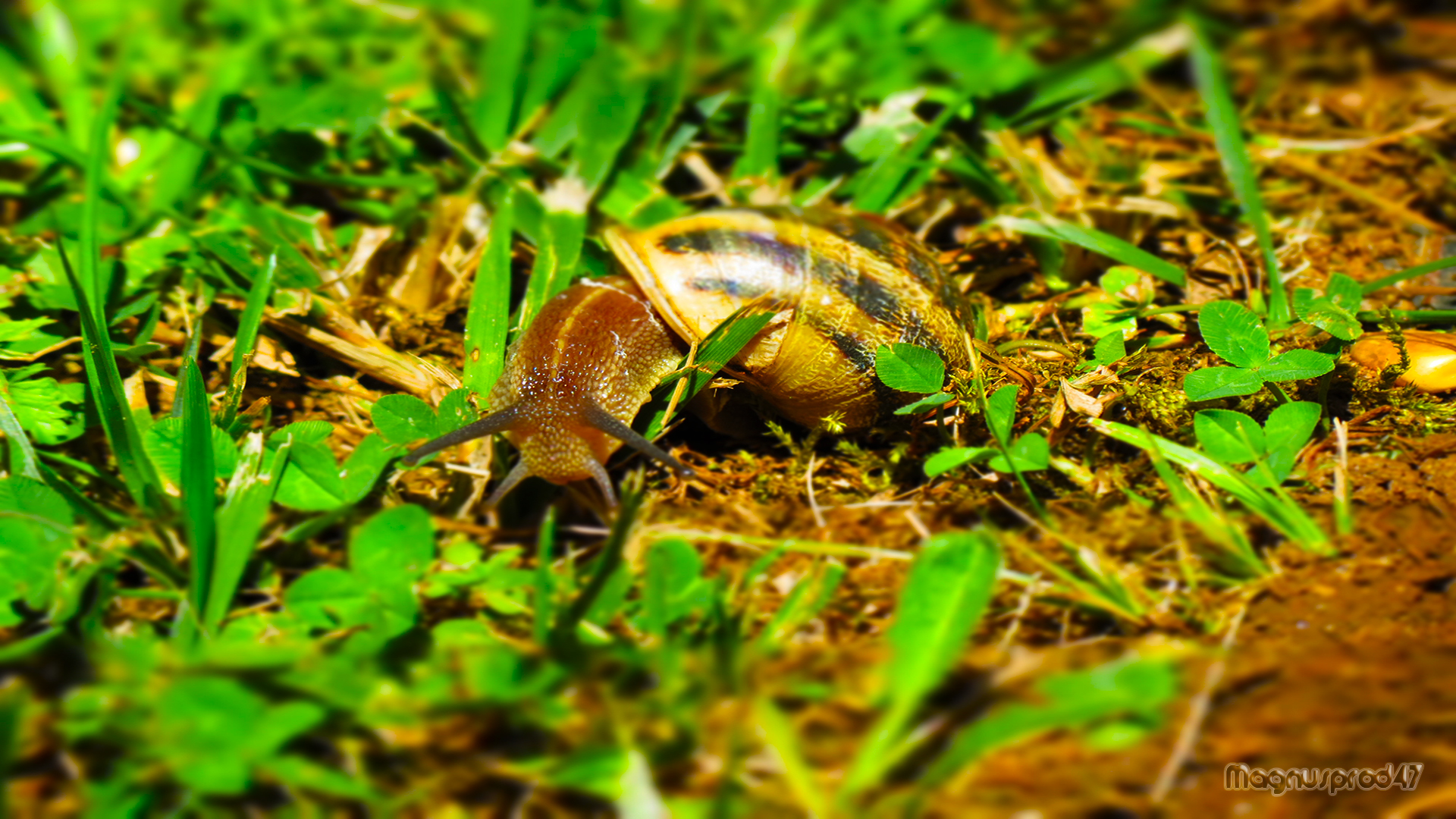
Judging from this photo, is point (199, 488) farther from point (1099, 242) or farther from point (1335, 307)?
point (1335, 307)

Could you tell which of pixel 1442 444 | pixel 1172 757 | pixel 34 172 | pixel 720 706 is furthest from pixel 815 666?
pixel 34 172

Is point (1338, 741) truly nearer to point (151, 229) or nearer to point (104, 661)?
point (104, 661)

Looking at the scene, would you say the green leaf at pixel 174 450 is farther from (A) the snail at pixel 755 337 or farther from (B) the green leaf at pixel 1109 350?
(B) the green leaf at pixel 1109 350

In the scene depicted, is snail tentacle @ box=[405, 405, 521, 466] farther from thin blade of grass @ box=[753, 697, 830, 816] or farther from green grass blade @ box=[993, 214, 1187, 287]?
green grass blade @ box=[993, 214, 1187, 287]

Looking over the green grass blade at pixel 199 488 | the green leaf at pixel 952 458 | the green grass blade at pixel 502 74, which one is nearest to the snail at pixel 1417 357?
the green leaf at pixel 952 458

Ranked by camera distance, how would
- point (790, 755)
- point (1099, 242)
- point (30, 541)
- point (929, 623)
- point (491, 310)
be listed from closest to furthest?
1. point (790, 755)
2. point (929, 623)
3. point (30, 541)
4. point (491, 310)
5. point (1099, 242)

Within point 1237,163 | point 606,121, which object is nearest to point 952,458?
point 1237,163
